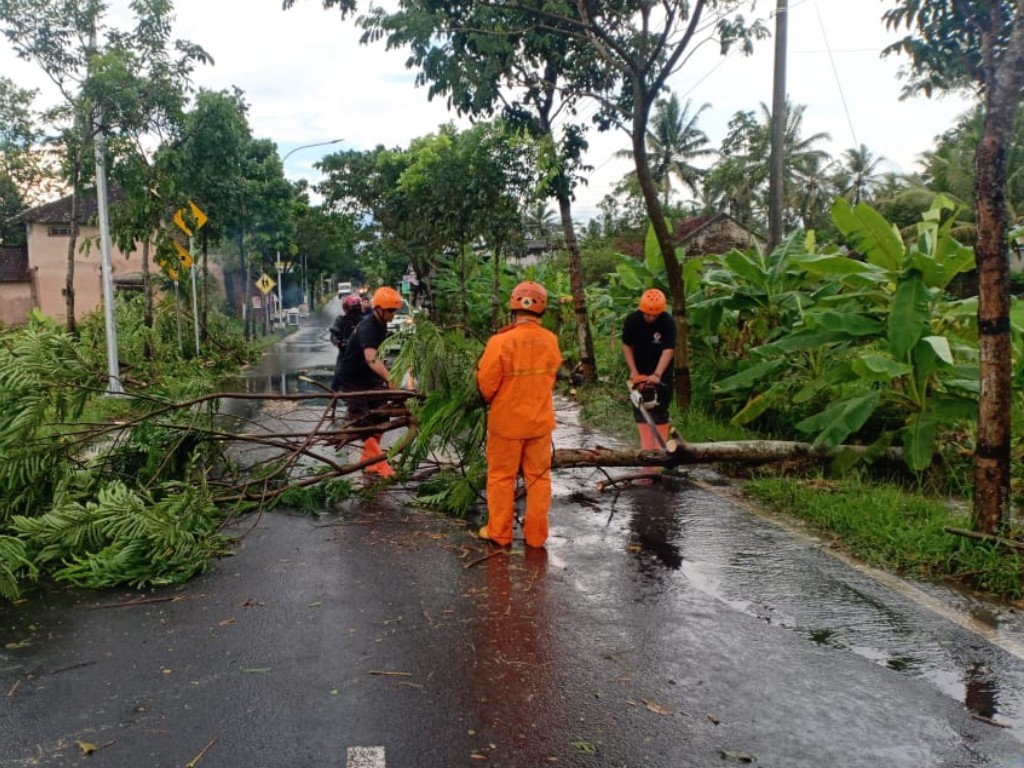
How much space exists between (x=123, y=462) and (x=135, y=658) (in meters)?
3.01

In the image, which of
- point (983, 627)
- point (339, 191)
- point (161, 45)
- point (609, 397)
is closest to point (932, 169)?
point (339, 191)

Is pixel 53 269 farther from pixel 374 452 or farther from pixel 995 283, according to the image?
pixel 995 283

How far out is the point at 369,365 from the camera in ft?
26.9

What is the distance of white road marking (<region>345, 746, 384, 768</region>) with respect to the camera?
3.10 metres

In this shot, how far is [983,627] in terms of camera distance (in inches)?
176

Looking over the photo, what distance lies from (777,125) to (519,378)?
359 inches

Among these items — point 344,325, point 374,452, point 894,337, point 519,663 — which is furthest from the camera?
point 344,325

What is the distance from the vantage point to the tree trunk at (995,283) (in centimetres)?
497

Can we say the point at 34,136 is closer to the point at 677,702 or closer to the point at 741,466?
the point at 741,466

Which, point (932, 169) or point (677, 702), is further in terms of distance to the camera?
point (932, 169)

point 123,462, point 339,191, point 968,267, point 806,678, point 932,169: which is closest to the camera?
point 806,678

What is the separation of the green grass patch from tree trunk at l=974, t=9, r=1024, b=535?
273mm

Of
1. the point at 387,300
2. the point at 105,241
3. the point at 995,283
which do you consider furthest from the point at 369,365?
the point at 105,241

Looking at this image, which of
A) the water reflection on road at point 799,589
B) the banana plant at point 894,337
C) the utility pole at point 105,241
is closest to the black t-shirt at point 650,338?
the banana plant at point 894,337
